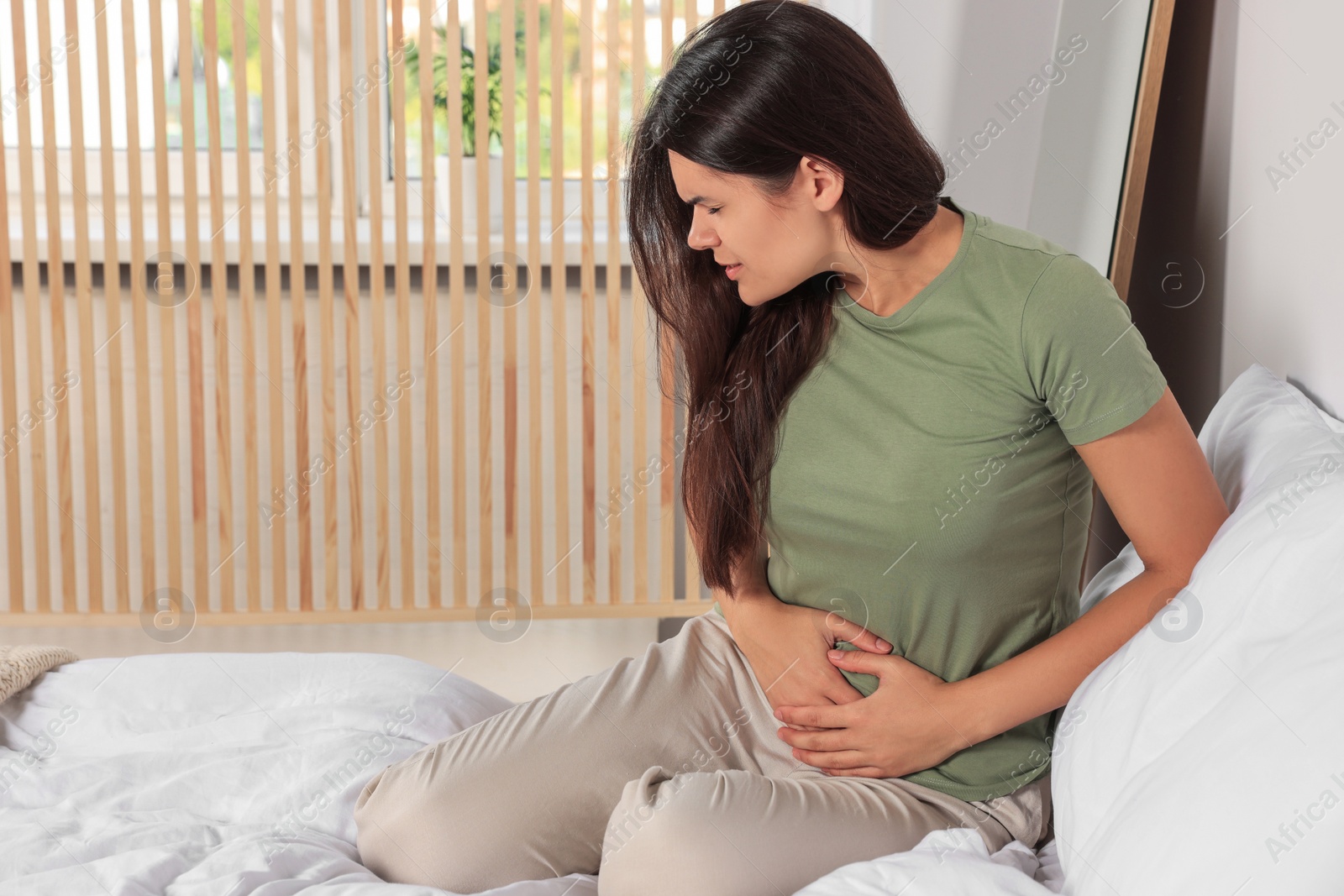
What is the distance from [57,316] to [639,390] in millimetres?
1049

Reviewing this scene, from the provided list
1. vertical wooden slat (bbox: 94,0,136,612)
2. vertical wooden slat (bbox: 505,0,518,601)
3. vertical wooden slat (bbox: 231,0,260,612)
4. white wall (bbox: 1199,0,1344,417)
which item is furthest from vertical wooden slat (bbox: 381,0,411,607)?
white wall (bbox: 1199,0,1344,417)

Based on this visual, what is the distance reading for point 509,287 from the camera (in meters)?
2.03

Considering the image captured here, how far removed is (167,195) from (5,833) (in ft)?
4.34

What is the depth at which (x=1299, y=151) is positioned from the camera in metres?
1.01

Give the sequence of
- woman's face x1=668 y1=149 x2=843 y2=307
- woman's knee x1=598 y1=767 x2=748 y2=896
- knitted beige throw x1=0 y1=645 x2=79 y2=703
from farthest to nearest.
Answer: knitted beige throw x1=0 y1=645 x2=79 y2=703 → woman's face x1=668 y1=149 x2=843 y2=307 → woman's knee x1=598 y1=767 x2=748 y2=896

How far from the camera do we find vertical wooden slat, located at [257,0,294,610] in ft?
6.34

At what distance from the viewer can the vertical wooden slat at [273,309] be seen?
193cm

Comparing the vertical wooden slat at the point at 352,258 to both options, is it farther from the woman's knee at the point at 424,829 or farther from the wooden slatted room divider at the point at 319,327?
the woman's knee at the point at 424,829

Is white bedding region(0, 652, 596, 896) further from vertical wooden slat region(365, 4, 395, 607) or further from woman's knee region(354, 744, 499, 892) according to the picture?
vertical wooden slat region(365, 4, 395, 607)

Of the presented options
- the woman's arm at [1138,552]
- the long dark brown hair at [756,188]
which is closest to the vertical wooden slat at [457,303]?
the long dark brown hair at [756,188]

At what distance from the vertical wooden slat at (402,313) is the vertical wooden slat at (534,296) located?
189 millimetres

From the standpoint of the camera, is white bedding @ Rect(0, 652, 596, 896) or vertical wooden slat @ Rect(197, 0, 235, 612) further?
vertical wooden slat @ Rect(197, 0, 235, 612)

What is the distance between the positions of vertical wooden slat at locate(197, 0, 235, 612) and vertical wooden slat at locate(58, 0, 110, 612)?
8.0 inches

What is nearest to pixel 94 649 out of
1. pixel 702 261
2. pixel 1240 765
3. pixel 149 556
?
pixel 149 556
